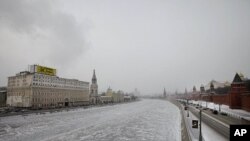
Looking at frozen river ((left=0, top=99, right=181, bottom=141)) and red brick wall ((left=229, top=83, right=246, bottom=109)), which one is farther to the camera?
red brick wall ((left=229, top=83, right=246, bottom=109))

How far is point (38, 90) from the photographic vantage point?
82.2m

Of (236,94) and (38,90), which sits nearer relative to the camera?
(236,94)

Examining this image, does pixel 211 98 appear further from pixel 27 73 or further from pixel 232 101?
pixel 27 73

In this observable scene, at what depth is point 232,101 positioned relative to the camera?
188ft

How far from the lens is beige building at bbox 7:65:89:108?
80.6 meters

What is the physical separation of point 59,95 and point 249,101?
76.7 meters

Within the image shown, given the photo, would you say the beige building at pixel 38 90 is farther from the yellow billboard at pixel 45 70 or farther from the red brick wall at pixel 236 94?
the red brick wall at pixel 236 94

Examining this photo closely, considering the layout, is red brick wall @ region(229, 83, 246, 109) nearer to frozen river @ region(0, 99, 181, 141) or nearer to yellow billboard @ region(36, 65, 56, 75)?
frozen river @ region(0, 99, 181, 141)

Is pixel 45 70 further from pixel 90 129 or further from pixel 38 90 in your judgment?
pixel 90 129

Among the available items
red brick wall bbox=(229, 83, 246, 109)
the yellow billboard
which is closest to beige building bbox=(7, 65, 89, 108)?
the yellow billboard

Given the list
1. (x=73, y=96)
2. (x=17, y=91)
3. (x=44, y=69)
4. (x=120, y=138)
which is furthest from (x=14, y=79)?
(x=120, y=138)

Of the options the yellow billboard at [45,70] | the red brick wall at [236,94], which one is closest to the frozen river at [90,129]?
the red brick wall at [236,94]

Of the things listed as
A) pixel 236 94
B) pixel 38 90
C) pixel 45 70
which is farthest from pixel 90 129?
pixel 45 70

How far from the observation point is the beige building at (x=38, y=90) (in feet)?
264
